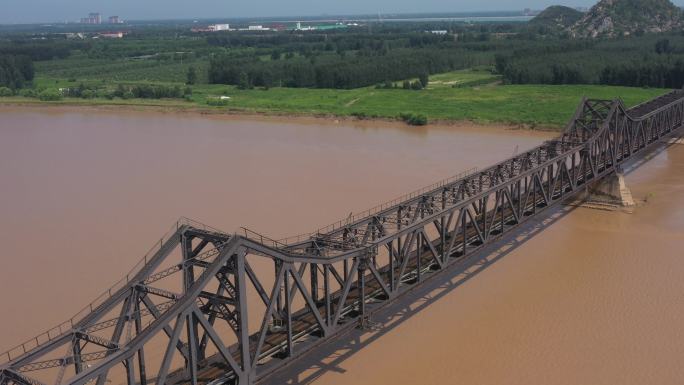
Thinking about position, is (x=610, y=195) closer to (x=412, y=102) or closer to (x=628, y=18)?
(x=412, y=102)

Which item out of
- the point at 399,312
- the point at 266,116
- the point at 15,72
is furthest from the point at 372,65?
the point at 399,312

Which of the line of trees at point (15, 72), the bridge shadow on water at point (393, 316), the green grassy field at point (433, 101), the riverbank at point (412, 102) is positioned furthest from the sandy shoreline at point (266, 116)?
the bridge shadow on water at point (393, 316)

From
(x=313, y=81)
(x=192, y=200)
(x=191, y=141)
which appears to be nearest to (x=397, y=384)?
(x=192, y=200)

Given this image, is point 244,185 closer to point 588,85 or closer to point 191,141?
point 191,141

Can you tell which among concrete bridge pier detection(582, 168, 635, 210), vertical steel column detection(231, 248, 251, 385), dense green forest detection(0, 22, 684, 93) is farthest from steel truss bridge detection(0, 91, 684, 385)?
dense green forest detection(0, 22, 684, 93)

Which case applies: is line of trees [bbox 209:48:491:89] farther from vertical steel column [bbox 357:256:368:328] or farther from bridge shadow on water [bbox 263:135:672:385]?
vertical steel column [bbox 357:256:368:328]

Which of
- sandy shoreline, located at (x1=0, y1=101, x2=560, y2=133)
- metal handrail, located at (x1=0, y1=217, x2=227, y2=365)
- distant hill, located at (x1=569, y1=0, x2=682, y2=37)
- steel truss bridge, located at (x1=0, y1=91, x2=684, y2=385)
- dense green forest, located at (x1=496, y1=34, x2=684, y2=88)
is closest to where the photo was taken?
steel truss bridge, located at (x1=0, y1=91, x2=684, y2=385)

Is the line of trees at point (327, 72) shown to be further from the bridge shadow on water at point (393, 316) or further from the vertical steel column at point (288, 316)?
the vertical steel column at point (288, 316)
